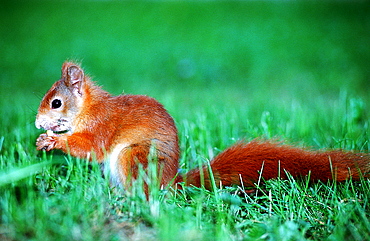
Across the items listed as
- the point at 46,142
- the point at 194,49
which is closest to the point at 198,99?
the point at 46,142

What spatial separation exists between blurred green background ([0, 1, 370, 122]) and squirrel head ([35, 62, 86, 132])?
76.5 inches

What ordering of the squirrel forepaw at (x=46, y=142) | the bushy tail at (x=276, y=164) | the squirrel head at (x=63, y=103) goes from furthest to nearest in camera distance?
the squirrel head at (x=63, y=103) → the squirrel forepaw at (x=46, y=142) → the bushy tail at (x=276, y=164)

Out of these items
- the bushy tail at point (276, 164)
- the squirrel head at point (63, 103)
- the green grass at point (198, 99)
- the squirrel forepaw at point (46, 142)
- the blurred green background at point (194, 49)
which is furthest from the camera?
the blurred green background at point (194, 49)

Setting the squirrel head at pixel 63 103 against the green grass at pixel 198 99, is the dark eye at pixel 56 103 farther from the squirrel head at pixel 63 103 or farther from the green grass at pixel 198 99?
the green grass at pixel 198 99

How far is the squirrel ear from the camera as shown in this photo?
9.70 ft

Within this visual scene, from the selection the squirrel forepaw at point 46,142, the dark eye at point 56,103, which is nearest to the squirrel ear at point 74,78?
the dark eye at point 56,103

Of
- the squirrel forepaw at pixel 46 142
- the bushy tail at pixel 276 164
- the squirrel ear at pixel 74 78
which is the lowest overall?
the bushy tail at pixel 276 164

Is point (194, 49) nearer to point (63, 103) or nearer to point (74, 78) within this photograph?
point (74, 78)

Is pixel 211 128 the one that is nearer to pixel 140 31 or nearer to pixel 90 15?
pixel 140 31

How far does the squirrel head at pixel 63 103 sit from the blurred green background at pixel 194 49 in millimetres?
1942

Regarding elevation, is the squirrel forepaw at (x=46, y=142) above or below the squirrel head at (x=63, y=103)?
below

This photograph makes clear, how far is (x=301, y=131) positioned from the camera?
3824 millimetres

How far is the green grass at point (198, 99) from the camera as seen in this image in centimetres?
212

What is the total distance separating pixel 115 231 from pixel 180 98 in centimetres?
464
